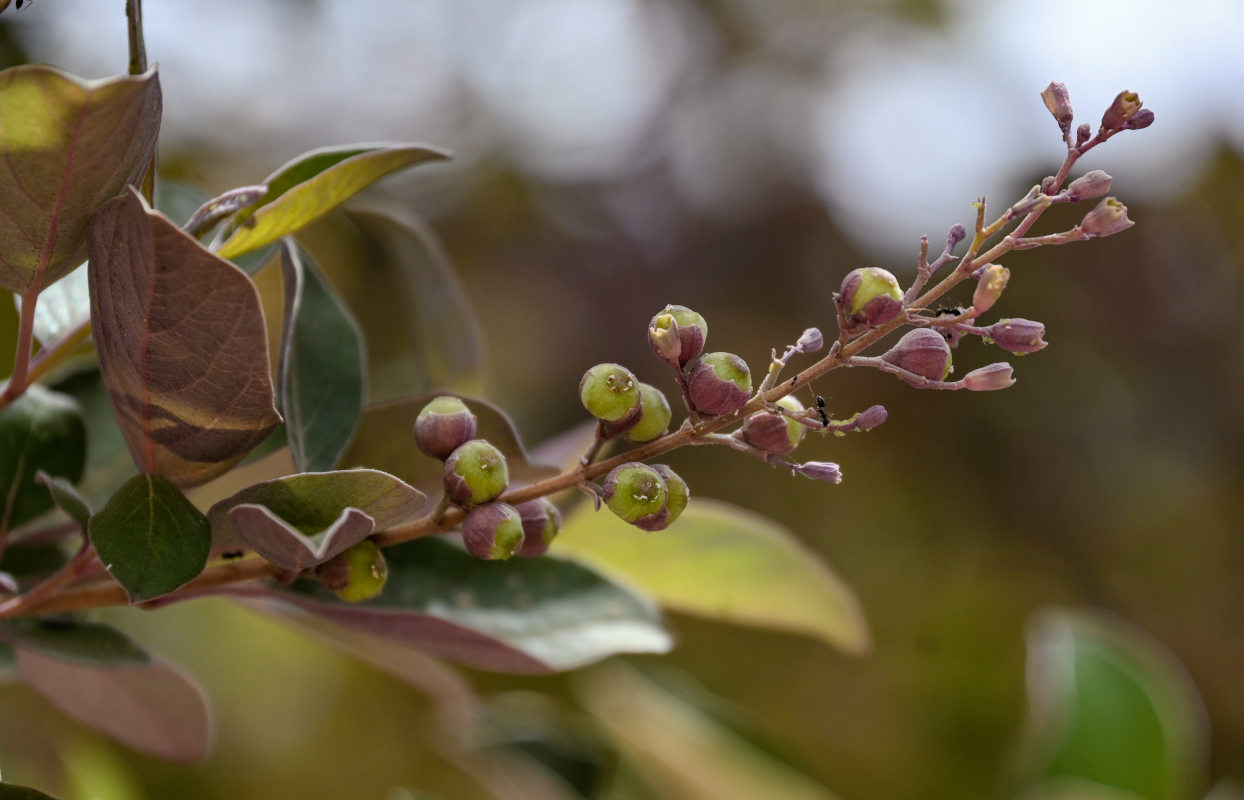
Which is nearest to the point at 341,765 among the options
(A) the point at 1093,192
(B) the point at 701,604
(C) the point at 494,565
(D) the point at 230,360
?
(B) the point at 701,604

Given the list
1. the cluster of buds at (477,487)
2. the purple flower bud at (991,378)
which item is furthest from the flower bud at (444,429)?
the purple flower bud at (991,378)

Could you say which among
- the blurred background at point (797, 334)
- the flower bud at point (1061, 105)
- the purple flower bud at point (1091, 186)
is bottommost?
the blurred background at point (797, 334)

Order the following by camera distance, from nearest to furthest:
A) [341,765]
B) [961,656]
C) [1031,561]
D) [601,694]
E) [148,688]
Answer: [148,688], [601,694], [341,765], [961,656], [1031,561]

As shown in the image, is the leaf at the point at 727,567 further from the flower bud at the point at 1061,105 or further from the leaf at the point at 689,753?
the flower bud at the point at 1061,105

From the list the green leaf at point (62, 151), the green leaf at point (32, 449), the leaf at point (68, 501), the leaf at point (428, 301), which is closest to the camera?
the green leaf at point (62, 151)

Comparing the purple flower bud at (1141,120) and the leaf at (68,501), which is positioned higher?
the purple flower bud at (1141,120)

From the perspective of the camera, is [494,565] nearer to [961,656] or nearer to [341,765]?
[341,765]

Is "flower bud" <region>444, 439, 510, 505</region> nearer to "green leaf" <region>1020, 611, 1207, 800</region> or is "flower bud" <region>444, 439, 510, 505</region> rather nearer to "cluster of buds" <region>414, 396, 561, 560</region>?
"cluster of buds" <region>414, 396, 561, 560</region>

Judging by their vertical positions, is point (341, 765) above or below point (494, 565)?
below
